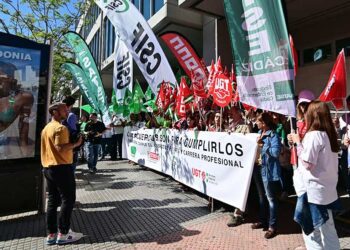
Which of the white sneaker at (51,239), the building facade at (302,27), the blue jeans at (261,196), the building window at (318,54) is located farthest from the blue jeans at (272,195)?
the building window at (318,54)

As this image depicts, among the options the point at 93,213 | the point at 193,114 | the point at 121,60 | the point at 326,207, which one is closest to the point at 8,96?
the point at 93,213

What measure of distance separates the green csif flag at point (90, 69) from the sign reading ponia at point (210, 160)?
2.17 meters

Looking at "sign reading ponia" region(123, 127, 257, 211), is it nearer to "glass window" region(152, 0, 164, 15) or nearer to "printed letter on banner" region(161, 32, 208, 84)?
"printed letter on banner" region(161, 32, 208, 84)

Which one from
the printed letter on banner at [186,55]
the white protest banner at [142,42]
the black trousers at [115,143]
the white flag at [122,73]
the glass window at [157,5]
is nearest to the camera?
the white protest banner at [142,42]

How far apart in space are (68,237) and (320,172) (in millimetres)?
3279

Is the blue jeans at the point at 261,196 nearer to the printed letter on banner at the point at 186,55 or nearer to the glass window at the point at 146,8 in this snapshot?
the printed letter on banner at the point at 186,55

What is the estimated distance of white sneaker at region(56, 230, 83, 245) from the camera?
13.5 ft

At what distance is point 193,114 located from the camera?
661 centimetres

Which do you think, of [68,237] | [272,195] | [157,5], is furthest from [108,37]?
[272,195]

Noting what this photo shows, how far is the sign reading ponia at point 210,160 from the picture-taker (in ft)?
14.8

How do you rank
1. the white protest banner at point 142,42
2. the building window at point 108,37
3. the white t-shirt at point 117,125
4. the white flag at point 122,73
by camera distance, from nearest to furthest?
the white protest banner at point 142,42
the white flag at point 122,73
the white t-shirt at point 117,125
the building window at point 108,37

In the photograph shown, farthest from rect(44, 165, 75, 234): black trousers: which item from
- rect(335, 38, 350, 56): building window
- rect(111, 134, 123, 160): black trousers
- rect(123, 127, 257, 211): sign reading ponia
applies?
rect(335, 38, 350, 56): building window

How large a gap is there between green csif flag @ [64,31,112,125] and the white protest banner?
1923 millimetres

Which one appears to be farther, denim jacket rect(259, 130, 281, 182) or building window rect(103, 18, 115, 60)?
building window rect(103, 18, 115, 60)
